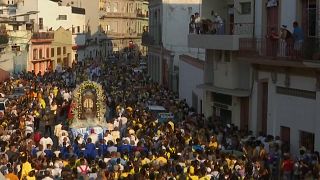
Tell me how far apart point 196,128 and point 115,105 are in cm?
902

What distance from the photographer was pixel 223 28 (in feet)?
97.8

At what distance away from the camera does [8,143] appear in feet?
73.1

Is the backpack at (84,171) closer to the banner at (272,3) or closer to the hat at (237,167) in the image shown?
the hat at (237,167)

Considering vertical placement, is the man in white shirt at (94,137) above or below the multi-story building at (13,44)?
below

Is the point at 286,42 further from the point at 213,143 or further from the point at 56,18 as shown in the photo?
the point at 56,18

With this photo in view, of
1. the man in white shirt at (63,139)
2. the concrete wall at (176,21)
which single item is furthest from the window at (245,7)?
the concrete wall at (176,21)

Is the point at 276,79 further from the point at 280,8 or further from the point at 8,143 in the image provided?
the point at 8,143

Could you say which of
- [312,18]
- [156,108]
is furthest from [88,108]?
[312,18]

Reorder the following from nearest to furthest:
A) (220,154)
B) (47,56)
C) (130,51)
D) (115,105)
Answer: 1. (220,154)
2. (115,105)
3. (47,56)
4. (130,51)

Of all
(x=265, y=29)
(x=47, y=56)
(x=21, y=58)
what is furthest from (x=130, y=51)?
(x=265, y=29)

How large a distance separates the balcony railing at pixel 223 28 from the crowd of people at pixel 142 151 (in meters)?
3.45

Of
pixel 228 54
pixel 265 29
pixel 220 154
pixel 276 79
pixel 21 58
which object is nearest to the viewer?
pixel 220 154

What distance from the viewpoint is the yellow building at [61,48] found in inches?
2884

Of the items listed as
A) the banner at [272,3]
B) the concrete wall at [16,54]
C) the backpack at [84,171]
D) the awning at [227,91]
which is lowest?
the backpack at [84,171]
